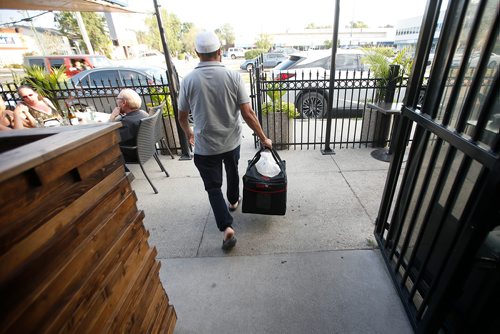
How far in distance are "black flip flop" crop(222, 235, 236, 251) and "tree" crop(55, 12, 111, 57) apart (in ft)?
109

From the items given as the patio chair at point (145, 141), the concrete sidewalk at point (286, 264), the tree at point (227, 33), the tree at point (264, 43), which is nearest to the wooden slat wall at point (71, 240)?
the concrete sidewalk at point (286, 264)

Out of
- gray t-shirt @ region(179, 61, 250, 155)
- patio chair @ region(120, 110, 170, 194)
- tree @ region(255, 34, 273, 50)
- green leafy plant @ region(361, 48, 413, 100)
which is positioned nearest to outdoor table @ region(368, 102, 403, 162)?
green leafy plant @ region(361, 48, 413, 100)

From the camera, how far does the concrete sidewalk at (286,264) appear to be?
1.82 m

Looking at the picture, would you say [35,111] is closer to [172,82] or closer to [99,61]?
[172,82]

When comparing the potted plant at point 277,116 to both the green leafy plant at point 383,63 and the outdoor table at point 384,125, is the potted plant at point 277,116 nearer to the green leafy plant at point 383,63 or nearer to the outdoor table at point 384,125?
the outdoor table at point 384,125

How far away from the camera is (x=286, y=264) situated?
227 centimetres

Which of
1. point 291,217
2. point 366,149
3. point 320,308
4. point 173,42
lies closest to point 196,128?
point 291,217

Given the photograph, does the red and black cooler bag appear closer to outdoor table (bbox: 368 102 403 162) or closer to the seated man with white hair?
the seated man with white hair

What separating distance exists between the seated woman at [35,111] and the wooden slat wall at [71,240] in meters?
3.10

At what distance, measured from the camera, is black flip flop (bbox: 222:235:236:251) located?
8.00 ft

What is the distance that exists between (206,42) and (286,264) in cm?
202

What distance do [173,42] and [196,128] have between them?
3998cm

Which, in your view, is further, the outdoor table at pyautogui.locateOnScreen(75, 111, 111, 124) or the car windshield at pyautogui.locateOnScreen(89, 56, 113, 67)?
the car windshield at pyautogui.locateOnScreen(89, 56, 113, 67)

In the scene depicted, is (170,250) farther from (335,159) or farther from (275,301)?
(335,159)
